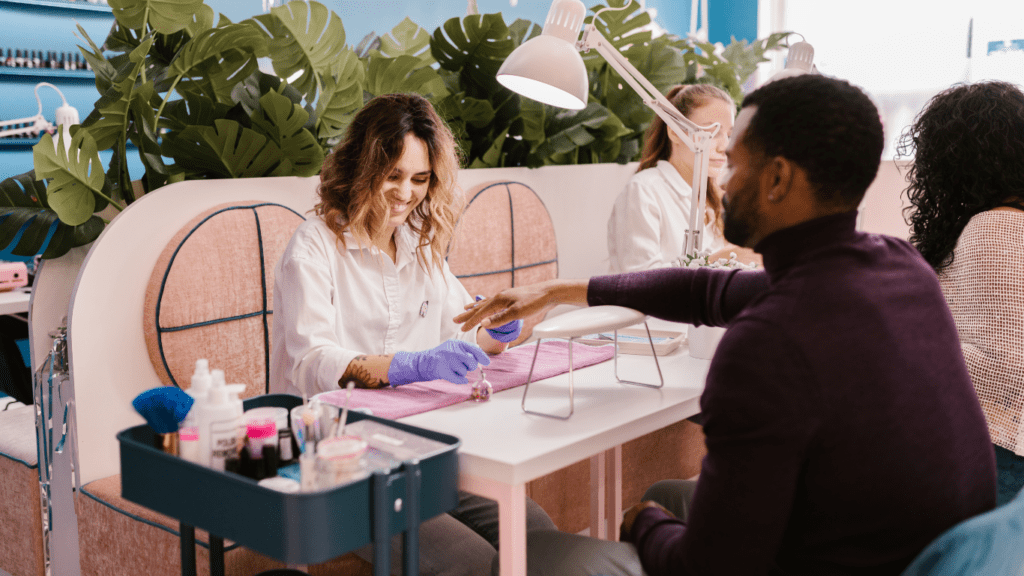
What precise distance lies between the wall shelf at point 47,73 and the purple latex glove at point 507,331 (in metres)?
2.43

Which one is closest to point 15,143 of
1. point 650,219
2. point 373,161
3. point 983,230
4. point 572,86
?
point 373,161

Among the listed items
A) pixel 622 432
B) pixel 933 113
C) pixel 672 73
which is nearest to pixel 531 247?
pixel 672 73

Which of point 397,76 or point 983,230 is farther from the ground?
point 397,76

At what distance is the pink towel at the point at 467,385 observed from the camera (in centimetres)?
135

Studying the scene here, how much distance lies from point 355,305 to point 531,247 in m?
1.11

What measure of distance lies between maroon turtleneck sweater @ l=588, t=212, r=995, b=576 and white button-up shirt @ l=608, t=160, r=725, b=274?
5.52ft

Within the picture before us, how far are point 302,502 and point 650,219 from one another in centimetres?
196

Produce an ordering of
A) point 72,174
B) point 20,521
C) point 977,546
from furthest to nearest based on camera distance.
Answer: point 20,521
point 72,174
point 977,546

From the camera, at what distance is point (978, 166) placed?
159cm

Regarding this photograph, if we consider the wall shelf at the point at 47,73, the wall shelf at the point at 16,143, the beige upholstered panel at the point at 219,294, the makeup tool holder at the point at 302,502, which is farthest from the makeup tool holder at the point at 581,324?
the wall shelf at the point at 16,143

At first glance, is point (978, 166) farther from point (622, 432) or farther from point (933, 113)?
point (622, 432)

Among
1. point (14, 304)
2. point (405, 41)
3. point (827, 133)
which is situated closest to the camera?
point (827, 133)

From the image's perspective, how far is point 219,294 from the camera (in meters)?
1.88

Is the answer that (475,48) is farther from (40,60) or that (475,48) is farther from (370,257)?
(40,60)
